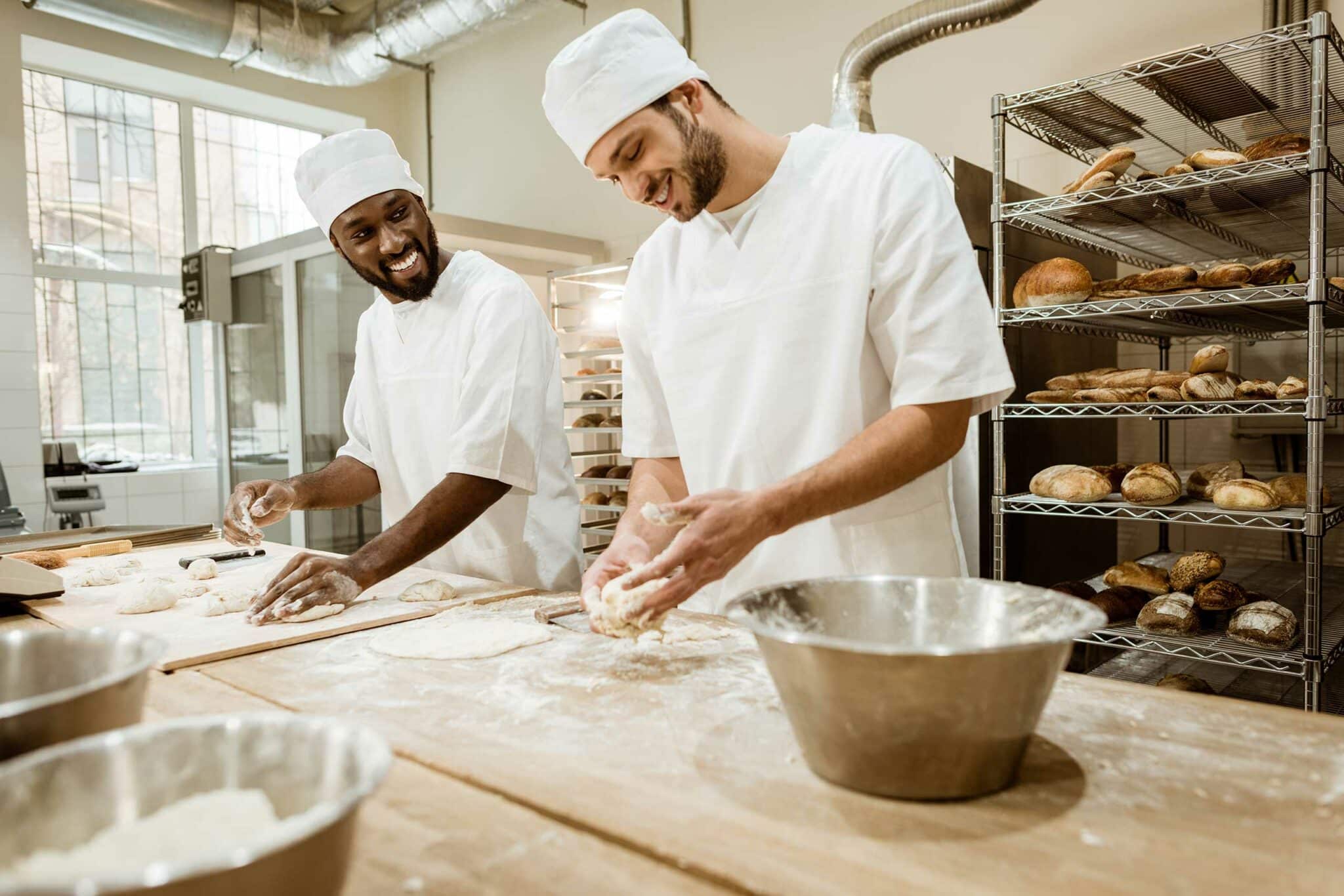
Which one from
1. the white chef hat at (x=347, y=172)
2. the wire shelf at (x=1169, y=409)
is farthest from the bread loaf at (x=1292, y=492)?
the white chef hat at (x=347, y=172)

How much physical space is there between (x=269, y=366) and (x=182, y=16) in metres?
1.80

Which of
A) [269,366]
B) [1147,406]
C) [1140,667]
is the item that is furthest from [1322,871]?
[269,366]

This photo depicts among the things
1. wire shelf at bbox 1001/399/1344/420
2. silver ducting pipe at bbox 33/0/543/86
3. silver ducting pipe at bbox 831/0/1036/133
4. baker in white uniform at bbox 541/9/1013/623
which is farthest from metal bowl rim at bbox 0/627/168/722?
silver ducting pipe at bbox 33/0/543/86

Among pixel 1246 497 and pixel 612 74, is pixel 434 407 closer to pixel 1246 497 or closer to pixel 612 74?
pixel 612 74

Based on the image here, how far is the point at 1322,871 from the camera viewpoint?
562mm

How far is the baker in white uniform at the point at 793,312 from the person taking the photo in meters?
1.21

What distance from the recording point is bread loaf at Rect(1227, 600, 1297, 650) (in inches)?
77.7

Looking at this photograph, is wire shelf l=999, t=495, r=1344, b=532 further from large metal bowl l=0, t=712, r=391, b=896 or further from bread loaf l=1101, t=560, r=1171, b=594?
large metal bowl l=0, t=712, r=391, b=896

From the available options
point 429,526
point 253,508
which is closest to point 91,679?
point 429,526

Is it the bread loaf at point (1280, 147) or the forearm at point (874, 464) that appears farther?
the bread loaf at point (1280, 147)

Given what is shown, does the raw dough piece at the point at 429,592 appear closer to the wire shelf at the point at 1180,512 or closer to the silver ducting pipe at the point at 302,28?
the wire shelf at the point at 1180,512

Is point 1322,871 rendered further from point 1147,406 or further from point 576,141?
point 1147,406

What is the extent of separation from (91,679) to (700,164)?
100 centimetres

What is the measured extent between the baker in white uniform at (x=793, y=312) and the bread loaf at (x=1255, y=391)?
112 cm
